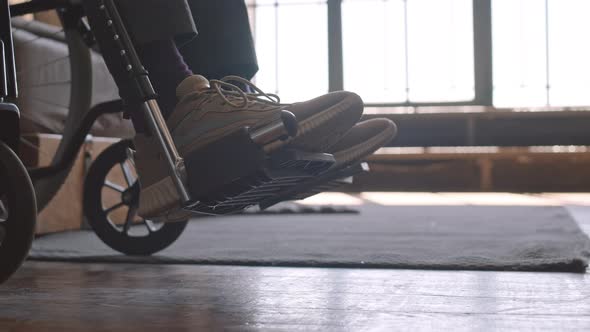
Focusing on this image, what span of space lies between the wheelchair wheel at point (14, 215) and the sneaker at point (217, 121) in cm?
16

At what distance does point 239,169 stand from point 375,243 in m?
0.76

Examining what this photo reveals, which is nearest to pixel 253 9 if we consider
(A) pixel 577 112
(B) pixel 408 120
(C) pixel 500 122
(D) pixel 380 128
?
(B) pixel 408 120

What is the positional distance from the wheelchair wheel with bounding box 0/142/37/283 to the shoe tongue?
A: 0.25 metres

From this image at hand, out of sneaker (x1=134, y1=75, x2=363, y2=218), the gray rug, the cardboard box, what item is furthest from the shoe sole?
the cardboard box

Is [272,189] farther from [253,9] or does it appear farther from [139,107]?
[253,9]

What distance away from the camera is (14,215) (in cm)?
97

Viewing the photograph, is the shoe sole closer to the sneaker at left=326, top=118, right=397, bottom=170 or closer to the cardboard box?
the sneaker at left=326, top=118, right=397, bottom=170

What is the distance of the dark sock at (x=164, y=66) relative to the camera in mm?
1084

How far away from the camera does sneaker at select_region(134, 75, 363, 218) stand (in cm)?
95

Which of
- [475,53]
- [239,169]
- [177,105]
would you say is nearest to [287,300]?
[239,169]

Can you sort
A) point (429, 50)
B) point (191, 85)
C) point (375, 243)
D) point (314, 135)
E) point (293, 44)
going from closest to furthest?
point (314, 135) → point (191, 85) → point (375, 243) → point (429, 50) → point (293, 44)

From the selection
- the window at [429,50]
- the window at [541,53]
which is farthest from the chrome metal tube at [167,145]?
the window at [541,53]

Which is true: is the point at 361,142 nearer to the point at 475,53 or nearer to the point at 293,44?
the point at 475,53

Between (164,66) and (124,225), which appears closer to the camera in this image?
(164,66)
